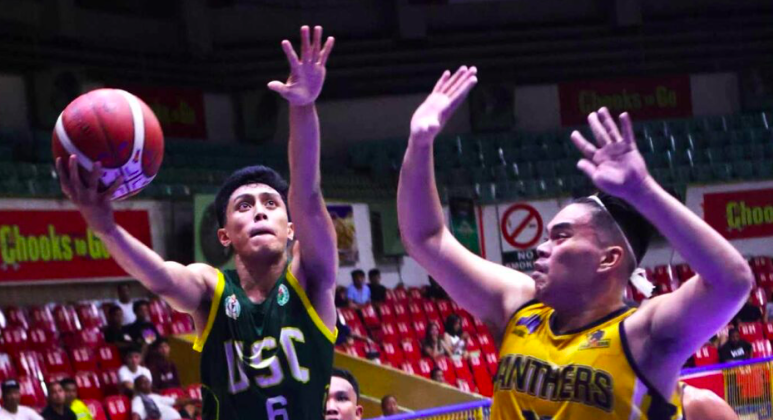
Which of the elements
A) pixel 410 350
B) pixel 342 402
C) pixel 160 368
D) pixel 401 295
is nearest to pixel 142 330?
pixel 160 368

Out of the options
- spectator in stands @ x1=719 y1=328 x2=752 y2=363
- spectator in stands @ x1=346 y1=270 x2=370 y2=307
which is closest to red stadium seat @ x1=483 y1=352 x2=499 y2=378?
spectator in stands @ x1=346 y1=270 x2=370 y2=307

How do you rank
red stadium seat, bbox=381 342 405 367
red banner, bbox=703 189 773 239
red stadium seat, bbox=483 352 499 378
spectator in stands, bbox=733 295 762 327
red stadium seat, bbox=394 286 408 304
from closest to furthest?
red stadium seat, bbox=381 342 405 367 → red stadium seat, bbox=483 352 499 378 → spectator in stands, bbox=733 295 762 327 → red stadium seat, bbox=394 286 408 304 → red banner, bbox=703 189 773 239

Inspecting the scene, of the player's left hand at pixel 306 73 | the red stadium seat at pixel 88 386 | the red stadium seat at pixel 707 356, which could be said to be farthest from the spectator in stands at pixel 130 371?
the player's left hand at pixel 306 73

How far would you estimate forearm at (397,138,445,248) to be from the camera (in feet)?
9.66

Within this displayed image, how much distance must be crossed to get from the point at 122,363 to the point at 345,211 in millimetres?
5512

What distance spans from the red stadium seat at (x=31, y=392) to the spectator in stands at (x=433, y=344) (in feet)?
15.6

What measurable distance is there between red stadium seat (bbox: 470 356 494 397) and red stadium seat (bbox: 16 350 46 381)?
512cm

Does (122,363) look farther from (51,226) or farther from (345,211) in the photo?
(345,211)

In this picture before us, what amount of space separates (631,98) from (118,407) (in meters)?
12.3

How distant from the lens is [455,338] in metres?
13.7

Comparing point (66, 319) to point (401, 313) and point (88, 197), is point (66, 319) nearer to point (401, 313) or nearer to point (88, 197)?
point (401, 313)

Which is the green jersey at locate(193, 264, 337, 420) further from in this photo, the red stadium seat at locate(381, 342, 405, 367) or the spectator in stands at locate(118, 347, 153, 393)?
the red stadium seat at locate(381, 342, 405, 367)

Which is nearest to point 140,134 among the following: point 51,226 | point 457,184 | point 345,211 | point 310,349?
A: point 310,349

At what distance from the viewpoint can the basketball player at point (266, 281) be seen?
3459mm
